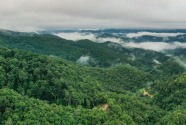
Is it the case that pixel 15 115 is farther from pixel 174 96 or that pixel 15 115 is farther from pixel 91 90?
pixel 174 96

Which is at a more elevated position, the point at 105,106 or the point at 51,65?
the point at 51,65

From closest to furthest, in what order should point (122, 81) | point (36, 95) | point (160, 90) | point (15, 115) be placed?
point (15, 115)
point (36, 95)
point (160, 90)
point (122, 81)

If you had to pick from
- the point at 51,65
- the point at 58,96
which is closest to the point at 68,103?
the point at 58,96

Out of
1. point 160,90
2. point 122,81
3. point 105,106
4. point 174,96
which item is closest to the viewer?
point 105,106

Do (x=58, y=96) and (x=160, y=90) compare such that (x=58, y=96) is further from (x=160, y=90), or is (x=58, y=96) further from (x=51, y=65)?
(x=160, y=90)

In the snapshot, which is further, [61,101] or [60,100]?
[60,100]

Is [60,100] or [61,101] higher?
[60,100]

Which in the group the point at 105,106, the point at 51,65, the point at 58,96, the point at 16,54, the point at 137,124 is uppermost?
the point at 16,54

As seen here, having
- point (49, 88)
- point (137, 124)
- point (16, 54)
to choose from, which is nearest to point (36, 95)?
point (49, 88)

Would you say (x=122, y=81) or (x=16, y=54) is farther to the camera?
(x=122, y=81)
